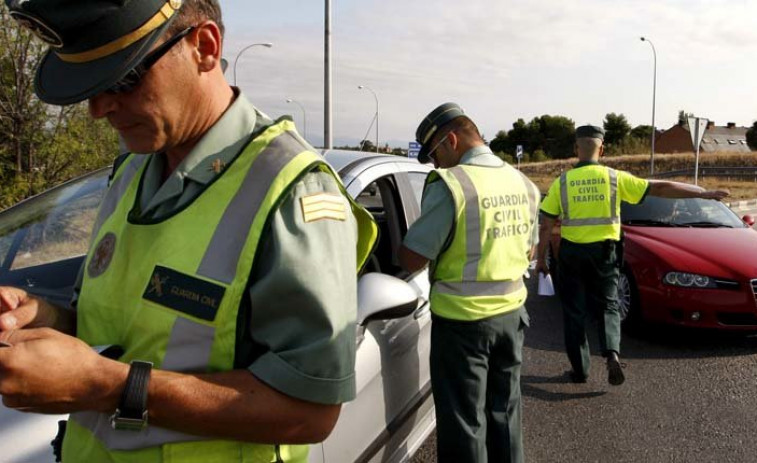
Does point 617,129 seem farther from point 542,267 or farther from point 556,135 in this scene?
point 542,267

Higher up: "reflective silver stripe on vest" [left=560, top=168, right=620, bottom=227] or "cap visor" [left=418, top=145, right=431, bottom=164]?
"cap visor" [left=418, top=145, right=431, bottom=164]

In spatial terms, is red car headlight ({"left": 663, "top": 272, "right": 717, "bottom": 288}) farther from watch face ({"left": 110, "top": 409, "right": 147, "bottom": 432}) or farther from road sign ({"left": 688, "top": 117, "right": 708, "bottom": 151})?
road sign ({"left": 688, "top": 117, "right": 708, "bottom": 151})

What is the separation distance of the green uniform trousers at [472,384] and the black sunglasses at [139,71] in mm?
1927

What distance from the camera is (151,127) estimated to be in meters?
1.19

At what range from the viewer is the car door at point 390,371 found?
7.41 feet

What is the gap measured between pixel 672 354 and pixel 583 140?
2034mm

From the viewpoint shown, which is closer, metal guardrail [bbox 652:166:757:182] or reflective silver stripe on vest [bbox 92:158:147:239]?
reflective silver stripe on vest [bbox 92:158:147:239]

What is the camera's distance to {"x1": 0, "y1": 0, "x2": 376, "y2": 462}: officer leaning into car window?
107cm

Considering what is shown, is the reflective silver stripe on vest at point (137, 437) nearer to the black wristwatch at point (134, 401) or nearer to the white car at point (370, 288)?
the black wristwatch at point (134, 401)

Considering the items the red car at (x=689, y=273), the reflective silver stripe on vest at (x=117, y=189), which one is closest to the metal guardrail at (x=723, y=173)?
the red car at (x=689, y=273)

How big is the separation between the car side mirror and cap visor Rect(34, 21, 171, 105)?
999 mm

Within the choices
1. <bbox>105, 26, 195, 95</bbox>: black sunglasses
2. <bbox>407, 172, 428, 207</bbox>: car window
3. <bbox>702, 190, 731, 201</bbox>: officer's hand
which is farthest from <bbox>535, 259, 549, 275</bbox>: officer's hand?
<bbox>105, 26, 195, 95</bbox>: black sunglasses

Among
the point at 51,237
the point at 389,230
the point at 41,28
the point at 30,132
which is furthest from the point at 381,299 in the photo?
the point at 30,132

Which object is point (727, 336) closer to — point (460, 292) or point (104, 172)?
point (460, 292)
